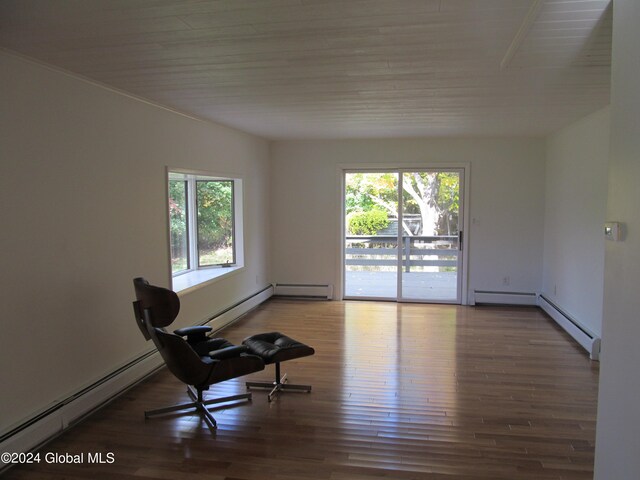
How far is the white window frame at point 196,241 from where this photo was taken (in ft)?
16.9

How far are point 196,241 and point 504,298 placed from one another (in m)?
4.40

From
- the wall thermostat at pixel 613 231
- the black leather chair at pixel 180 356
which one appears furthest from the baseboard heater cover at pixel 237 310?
the wall thermostat at pixel 613 231

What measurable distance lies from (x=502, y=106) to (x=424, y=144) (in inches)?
97.4

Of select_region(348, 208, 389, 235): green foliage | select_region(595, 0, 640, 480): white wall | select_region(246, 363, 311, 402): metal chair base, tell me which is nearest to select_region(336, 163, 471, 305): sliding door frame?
select_region(348, 208, 389, 235): green foliage

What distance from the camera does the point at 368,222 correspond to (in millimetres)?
7066

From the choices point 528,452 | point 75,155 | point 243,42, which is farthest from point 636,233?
point 75,155

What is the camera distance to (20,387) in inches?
108

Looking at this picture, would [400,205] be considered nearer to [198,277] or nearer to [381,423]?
[198,277]

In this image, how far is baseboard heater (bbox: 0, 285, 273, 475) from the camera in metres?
2.70

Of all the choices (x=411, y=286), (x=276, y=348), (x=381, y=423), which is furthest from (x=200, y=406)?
(x=411, y=286)

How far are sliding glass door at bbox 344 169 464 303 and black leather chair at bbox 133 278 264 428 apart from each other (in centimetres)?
402

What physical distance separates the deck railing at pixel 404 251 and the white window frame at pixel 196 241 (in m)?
1.82

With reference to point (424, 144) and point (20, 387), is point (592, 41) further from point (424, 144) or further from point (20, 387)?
point (424, 144)

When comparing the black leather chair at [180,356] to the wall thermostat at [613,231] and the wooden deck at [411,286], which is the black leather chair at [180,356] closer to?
the wall thermostat at [613,231]
